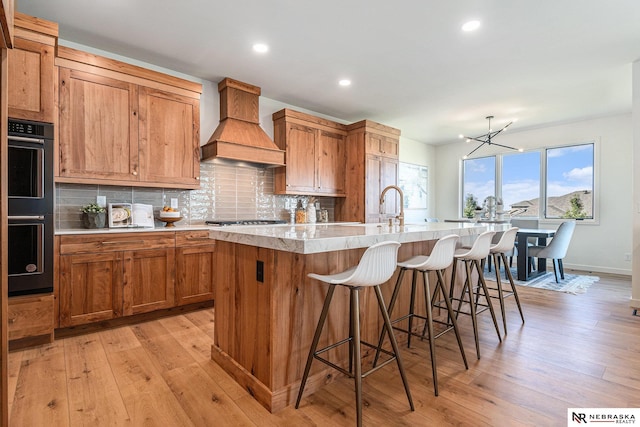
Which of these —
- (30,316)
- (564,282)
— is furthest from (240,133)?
(564,282)

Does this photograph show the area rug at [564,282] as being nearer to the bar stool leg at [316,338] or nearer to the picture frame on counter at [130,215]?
the bar stool leg at [316,338]

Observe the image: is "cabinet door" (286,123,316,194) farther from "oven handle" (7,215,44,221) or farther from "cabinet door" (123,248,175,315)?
"oven handle" (7,215,44,221)

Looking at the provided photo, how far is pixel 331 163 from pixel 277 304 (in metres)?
3.68

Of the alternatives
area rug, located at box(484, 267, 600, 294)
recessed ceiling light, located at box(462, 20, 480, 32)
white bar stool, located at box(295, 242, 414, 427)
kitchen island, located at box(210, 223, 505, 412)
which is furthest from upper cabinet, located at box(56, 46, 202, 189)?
area rug, located at box(484, 267, 600, 294)

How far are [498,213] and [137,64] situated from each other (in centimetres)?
563

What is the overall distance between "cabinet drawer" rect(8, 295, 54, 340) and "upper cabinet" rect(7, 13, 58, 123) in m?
1.37

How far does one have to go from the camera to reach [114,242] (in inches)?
115

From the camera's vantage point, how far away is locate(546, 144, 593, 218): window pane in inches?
225

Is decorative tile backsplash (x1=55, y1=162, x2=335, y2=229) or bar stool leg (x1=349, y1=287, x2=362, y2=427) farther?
decorative tile backsplash (x1=55, y1=162, x2=335, y2=229)

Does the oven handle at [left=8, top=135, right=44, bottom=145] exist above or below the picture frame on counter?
above

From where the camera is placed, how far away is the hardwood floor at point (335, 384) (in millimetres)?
1688

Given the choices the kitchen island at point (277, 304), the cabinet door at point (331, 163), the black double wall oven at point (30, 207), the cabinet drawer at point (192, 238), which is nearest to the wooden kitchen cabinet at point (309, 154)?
the cabinet door at point (331, 163)

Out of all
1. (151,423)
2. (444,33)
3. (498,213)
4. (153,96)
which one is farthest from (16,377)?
(498,213)

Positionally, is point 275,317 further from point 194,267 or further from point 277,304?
point 194,267
